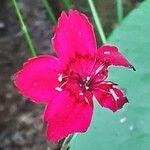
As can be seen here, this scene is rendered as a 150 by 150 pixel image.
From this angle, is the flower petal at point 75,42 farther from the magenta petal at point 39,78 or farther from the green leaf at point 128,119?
the green leaf at point 128,119

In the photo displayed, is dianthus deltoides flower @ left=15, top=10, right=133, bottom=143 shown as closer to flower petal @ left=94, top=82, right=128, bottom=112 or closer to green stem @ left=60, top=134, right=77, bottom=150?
flower petal @ left=94, top=82, right=128, bottom=112

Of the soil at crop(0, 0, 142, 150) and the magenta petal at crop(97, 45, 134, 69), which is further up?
the magenta petal at crop(97, 45, 134, 69)

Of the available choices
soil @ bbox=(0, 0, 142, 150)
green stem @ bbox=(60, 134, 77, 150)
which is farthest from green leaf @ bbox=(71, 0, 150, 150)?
soil @ bbox=(0, 0, 142, 150)

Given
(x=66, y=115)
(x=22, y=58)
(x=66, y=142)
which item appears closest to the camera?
(x=66, y=115)

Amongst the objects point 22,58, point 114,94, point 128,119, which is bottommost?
point 22,58

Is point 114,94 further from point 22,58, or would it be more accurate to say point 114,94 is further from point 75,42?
point 22,58

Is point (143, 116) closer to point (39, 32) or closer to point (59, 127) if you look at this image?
point (59, 127)

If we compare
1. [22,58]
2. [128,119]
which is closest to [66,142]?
[128,119]

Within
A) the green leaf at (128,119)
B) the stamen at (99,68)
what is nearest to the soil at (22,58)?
A: the green leaf at (128,119)
